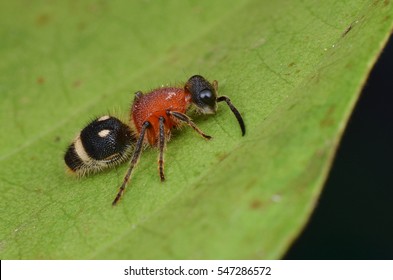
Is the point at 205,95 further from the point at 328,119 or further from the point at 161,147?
the point at 328,119

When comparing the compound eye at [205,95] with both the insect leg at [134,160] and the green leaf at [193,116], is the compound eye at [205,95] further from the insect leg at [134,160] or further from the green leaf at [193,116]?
the insect leg at [134,160]

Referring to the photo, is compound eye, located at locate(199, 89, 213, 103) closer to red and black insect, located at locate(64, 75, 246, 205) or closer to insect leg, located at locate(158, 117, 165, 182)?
red and black insect, located at locate(64, 75, 246, 205)

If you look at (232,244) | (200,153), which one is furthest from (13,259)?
(232,244)

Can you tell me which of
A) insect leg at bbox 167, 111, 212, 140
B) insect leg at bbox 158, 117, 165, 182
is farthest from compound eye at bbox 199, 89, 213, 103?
insect leg at bbox 158, 117, 165, 182

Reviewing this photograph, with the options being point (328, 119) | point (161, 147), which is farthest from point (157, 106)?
point (328, 119)

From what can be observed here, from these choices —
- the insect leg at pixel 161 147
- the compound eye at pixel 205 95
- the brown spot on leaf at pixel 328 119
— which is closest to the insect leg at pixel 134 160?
the insect leg at pixel 161 147

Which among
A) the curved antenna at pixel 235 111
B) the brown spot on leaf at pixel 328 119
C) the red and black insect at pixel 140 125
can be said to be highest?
the brown spot on leaf at pixel 328 119
